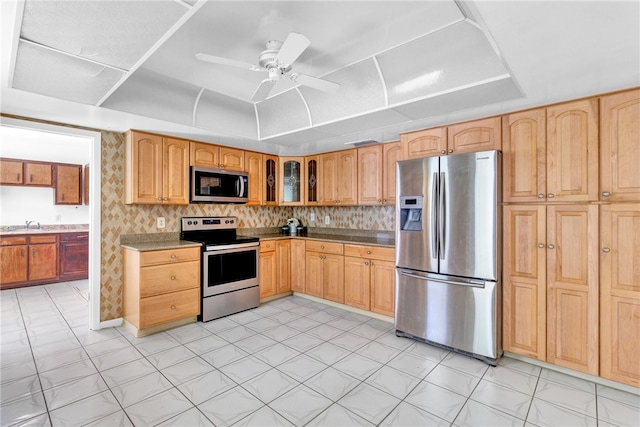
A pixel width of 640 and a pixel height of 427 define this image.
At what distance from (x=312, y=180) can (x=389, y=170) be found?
131 cm

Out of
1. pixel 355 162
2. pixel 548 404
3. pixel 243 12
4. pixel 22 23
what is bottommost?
pixel 548 404

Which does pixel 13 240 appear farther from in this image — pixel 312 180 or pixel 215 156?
pixel 312 180

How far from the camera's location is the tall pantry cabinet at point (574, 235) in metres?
2.23

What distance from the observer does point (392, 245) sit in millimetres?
3484

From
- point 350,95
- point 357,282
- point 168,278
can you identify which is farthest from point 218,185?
point 357,282

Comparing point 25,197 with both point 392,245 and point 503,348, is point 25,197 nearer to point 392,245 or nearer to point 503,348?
point 392,245

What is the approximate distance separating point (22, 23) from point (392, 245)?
10.9 ft

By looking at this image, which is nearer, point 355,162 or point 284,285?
point 355,162

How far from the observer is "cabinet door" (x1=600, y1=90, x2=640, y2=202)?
2.19m

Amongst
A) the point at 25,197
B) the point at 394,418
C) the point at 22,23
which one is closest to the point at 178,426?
the point at 394,418

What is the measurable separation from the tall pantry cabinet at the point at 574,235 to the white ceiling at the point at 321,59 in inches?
9.7

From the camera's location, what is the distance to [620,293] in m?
2.25

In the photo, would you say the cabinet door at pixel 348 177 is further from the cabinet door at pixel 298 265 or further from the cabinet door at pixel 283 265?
the cabinet door at pixel 283 265

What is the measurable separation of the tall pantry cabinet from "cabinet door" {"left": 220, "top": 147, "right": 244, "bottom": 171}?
3.24 meters
